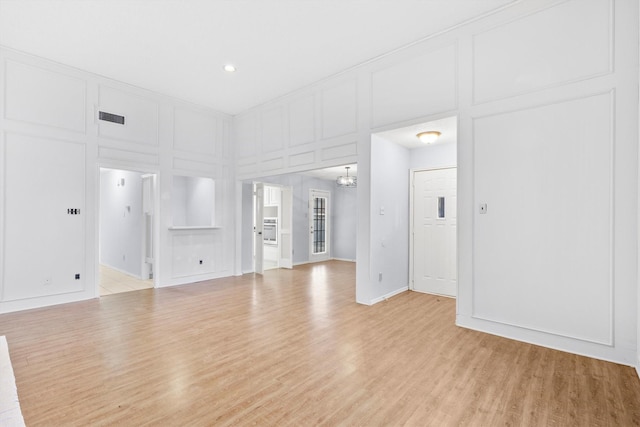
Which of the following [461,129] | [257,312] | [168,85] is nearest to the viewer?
[461,129]

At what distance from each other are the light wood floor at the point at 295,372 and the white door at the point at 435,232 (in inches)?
39.5

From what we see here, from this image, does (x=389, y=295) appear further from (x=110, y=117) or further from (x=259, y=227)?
(x=110, y=117)

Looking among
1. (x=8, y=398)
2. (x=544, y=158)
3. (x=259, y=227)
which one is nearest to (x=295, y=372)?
(x=8, y=398)

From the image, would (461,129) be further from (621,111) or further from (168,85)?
(168,85)

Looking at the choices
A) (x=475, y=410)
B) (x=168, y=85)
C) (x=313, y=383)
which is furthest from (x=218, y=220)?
(x=475, y=410)

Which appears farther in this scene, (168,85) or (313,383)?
(168,85)

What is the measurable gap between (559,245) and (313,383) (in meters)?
2.76

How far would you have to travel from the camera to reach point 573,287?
305cm

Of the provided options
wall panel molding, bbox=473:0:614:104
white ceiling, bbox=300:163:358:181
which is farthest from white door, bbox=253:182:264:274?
wall panel molding, bbox=473:0:614:104

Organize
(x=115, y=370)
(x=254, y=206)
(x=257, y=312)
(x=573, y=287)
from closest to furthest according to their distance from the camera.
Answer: (x=115, y=370)
(x=573, y=287)
(x=257, y=312)
(x=254, y=206)

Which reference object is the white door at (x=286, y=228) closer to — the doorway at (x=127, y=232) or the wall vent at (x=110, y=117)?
the doorway at (x=127, y=232)

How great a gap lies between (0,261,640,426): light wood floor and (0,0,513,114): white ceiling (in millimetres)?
3654

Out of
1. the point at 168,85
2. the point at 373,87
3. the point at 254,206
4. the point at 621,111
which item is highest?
the point at 168,85

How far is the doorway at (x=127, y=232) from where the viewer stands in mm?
6301
